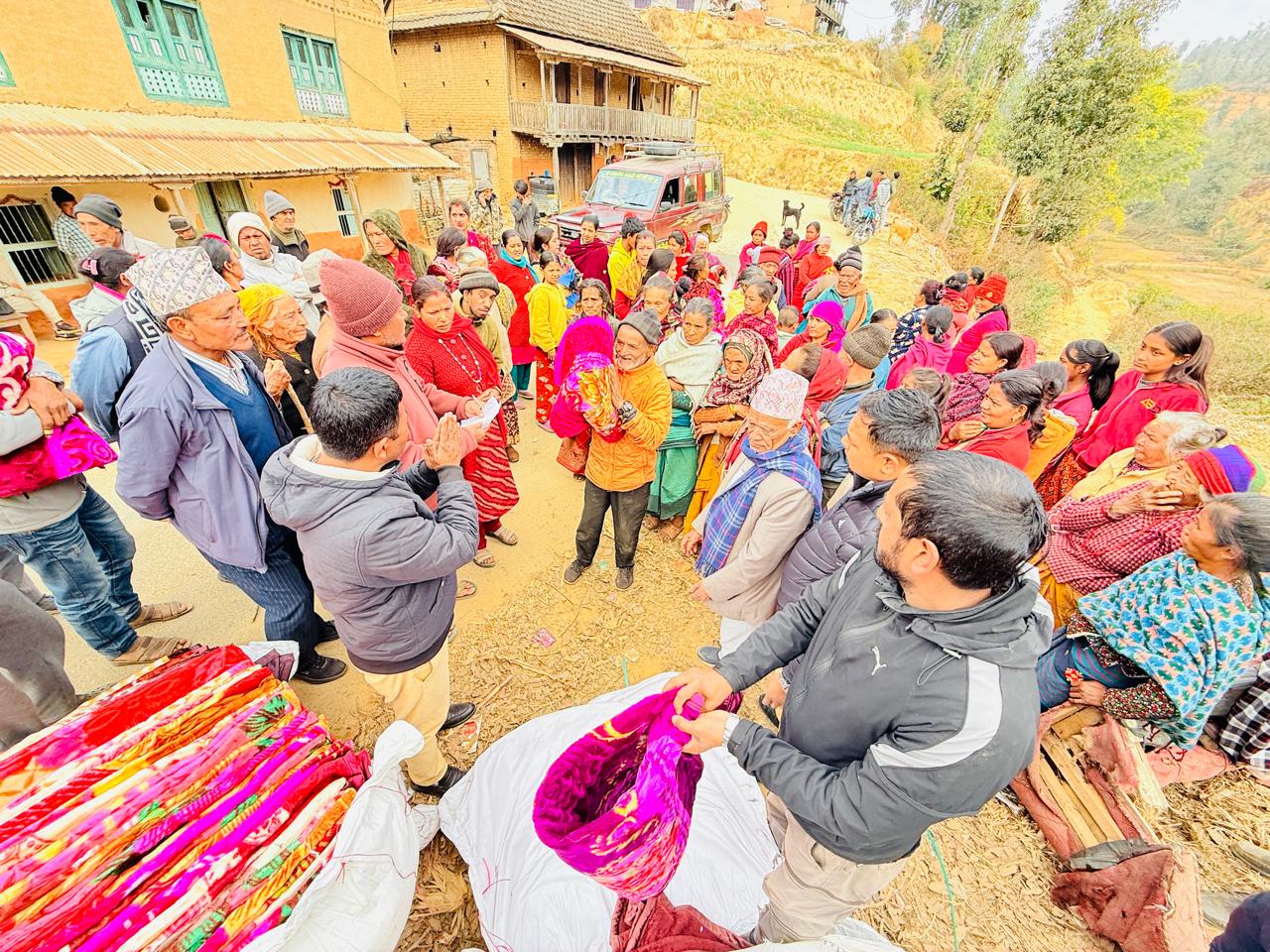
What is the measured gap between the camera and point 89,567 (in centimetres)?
264

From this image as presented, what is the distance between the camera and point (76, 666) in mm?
2998

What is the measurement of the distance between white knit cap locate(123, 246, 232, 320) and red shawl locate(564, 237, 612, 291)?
19.2ft

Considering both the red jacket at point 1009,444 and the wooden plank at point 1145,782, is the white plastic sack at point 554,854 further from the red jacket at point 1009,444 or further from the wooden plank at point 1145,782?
the red jacket at point 1009,444

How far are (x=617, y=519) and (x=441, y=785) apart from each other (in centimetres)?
192

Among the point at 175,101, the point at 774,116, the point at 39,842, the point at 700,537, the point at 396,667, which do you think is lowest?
the point at 700,537

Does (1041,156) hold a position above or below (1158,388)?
above

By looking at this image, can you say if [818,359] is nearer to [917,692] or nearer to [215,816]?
[917,692]

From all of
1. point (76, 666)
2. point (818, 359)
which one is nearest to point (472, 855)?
point (76, 666)

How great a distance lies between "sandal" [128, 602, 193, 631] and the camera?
3.25 m

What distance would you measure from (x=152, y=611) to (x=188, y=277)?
2341 millimetres

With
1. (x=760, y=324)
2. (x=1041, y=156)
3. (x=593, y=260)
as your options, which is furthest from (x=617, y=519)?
(x=1041, y=156)

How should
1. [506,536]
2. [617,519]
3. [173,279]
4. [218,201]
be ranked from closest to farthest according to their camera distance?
[173,279]
[617,519]
[506,536]
[218,201]

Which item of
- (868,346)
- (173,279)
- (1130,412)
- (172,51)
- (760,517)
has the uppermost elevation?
(172,51)

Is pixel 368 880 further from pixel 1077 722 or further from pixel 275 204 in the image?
pixel 275 204
